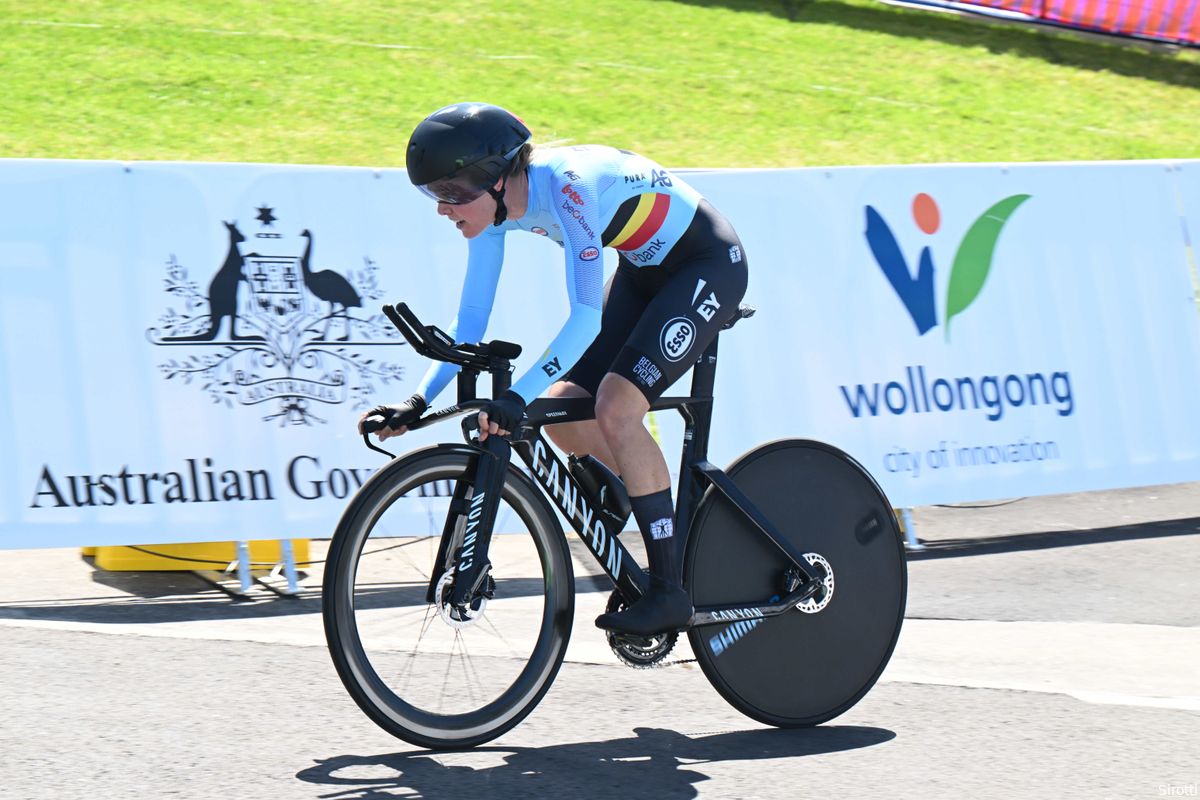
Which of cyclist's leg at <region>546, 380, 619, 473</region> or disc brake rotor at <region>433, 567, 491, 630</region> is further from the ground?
cyclist's leg at <region>546, 380, 619, 473</region>

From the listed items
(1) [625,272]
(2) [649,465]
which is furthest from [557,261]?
(2) [649,465]

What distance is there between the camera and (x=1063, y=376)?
810 centimetres

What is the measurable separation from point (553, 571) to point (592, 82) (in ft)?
39.8

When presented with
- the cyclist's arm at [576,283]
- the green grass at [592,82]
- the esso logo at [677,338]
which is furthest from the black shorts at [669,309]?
the green grass at [592,82]

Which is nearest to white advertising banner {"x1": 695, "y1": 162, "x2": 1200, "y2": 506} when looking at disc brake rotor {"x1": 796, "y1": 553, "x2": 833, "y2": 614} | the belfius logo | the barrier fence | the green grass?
the belfius logo

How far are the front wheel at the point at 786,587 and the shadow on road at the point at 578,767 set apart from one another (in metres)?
0.18

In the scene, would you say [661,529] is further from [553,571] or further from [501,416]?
[501,416]

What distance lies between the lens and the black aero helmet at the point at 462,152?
13.7ft

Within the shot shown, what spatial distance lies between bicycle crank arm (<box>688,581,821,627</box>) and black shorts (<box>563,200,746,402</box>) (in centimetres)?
72

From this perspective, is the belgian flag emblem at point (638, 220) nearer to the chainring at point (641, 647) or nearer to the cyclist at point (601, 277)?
the cyclist at point (601, 277)

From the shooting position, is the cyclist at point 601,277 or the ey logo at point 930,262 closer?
the cyclist at point 601,277

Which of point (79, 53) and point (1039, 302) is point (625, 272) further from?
point (79, 53)

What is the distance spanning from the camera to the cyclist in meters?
4.21

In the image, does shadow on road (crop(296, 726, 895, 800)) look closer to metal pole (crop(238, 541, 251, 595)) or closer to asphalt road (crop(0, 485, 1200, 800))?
asphalt road (crop(0, 485, 1200, 800))
